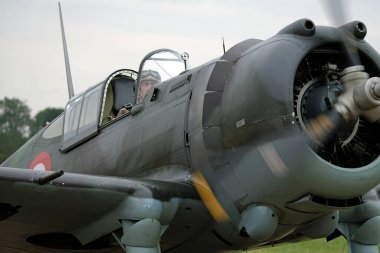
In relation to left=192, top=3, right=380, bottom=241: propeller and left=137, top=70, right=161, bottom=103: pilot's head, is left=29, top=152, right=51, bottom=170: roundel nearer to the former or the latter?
left=137, top=70, right=161, bottom=103: pilot's head

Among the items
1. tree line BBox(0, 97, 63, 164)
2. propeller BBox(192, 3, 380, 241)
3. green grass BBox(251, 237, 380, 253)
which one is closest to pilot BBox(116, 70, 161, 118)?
propeller BBox(192, 3, 380, 241)

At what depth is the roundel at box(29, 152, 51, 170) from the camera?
9961 millimetres

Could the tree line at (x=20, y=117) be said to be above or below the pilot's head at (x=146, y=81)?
below

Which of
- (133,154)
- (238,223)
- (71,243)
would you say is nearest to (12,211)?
(71,243)

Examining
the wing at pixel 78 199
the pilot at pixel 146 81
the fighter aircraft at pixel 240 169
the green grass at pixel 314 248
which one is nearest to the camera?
the fighter aircraft at pixel 240 169

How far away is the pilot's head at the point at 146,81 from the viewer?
862cm

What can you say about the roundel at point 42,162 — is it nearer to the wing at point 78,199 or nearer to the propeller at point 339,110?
the wing at point 78,199

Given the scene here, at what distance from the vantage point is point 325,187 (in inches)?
255

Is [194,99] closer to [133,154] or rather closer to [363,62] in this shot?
[133,154]

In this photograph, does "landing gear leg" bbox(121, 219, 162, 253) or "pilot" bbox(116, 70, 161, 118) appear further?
"pilot" bbox(116, 70, 161, 118)

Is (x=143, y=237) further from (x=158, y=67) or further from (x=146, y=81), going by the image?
(x=158, y=67)

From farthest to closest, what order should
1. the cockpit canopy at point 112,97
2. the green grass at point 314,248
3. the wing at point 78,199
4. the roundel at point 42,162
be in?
the green grass at point 314,248, the roundel at point 42,162, the cockpit canopy at point 112,97, the wing at point 78,199

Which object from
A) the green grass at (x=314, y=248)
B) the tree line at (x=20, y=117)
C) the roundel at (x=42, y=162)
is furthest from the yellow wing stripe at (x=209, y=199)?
the tree line at (x=20, y=117)

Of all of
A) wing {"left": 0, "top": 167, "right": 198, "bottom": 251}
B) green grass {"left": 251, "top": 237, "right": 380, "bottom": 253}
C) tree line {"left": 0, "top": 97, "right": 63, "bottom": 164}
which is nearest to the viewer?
wing {"left": 0, "top": 167, "right": 198, "bottom": 251}
